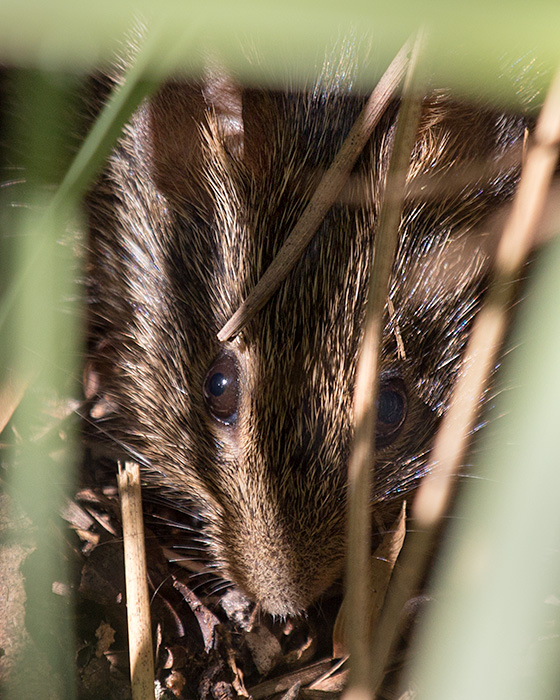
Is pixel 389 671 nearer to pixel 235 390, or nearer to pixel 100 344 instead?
pixel 235 390

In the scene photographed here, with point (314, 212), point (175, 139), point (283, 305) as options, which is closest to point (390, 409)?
point (283, 305)

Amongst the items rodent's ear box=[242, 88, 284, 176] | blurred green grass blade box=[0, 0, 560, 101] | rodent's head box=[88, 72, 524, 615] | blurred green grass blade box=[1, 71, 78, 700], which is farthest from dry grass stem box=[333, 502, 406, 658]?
blurred green grass blade box=[0, 0, 560, 101]

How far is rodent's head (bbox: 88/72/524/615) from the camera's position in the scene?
2213mm

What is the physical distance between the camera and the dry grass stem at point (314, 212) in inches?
84.8

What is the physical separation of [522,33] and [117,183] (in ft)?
6.86

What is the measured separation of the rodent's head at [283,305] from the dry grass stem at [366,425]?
0.50 metres

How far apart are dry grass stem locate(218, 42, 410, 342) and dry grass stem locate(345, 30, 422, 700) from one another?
385mm

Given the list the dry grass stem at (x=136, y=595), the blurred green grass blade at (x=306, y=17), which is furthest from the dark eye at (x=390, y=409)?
the blurred green grass blade at (x=306, y=17)

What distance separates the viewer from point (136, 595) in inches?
75.8

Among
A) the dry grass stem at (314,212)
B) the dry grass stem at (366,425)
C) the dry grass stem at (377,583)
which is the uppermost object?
the dry grass stem at (314,212)

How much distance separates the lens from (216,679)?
2.29 meters

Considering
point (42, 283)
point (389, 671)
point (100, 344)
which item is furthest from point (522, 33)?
point (100, 344)

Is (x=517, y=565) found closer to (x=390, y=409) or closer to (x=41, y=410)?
(x=390, y=409)

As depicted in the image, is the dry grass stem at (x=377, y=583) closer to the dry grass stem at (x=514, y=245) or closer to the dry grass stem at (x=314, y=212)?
the dry grass stem at (x=514, y=245)
